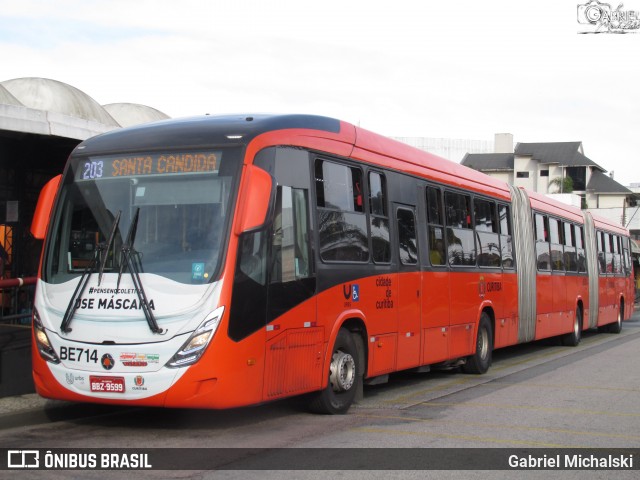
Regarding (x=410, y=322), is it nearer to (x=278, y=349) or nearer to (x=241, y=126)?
(x=278, y=349)

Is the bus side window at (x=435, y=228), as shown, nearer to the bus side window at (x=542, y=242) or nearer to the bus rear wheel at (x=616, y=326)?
the bus side window at (x=542, y=242)

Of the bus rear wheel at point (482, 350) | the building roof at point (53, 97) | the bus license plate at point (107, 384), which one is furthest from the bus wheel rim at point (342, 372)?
the building roof at point (53, 97)

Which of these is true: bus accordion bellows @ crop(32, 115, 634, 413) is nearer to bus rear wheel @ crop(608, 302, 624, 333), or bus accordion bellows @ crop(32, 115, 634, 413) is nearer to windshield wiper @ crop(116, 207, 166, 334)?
windshield wiper @ crop(116, 207, 166, 334)

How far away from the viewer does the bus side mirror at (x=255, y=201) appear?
8.08 metres

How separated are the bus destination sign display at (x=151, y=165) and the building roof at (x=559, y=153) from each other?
239 feet

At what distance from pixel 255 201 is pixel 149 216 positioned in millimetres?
1125

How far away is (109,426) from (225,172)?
2.93m

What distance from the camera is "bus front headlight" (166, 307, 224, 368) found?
7.88m

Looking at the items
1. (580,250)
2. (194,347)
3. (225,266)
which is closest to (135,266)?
(225,266)

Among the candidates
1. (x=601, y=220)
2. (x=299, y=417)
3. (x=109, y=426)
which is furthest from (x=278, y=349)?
(x=601, y=220)

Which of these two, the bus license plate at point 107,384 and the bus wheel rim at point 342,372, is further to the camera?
the bus wheel rim at point 342,372

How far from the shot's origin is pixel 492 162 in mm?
80875

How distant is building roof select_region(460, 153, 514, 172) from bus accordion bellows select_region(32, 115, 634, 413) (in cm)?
6992

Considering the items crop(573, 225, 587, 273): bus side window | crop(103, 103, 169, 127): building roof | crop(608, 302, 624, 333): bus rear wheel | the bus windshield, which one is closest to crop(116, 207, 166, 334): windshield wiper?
the bus windshield
